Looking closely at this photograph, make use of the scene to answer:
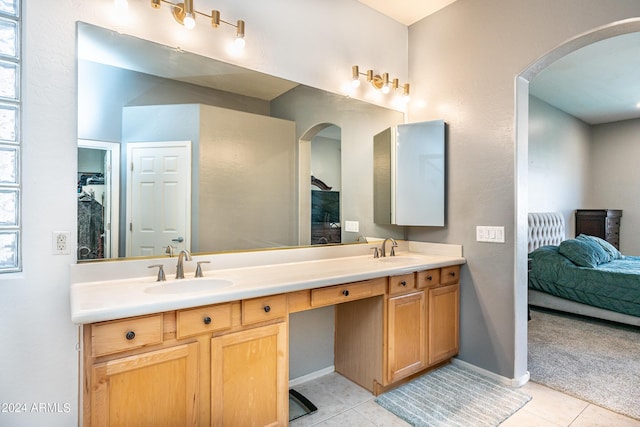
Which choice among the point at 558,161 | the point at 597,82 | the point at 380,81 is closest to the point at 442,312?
the point at 380,81

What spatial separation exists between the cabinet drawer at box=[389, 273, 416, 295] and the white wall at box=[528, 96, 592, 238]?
337cm

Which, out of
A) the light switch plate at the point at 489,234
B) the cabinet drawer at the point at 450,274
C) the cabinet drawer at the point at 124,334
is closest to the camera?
the cabinet drawer at the point at 124,334

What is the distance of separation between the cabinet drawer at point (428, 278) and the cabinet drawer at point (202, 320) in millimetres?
1390

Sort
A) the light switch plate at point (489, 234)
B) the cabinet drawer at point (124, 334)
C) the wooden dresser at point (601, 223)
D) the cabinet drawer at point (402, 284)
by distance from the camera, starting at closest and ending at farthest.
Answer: the cabinet drawer at point (124, 334), the cabinet drawer at point (402, 284), the light switch plate at point (489, 234), the wooden dresser at point (601, 223)

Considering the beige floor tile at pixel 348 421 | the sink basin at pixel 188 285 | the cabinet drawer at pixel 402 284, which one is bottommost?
the beige floor tile at pixel 348 421

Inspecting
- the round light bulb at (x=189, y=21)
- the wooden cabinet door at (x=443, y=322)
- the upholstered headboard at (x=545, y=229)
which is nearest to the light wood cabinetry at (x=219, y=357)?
the wooden cabinet door at (x=443, y=322)

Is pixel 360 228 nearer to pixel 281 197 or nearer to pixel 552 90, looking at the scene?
pixel 281 197

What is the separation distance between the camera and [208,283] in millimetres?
1763

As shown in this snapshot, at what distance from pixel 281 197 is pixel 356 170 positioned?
0.79 meters

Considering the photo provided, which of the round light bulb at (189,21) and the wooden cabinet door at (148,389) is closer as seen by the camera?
the wooden cabinet door at (148,389)

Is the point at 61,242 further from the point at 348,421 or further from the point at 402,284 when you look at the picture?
the point at 402,284

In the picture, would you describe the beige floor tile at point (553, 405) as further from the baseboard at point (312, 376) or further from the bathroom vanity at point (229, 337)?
the baseboard at point (312, 376)

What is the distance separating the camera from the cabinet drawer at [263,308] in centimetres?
154

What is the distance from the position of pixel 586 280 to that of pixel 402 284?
9.00ft
